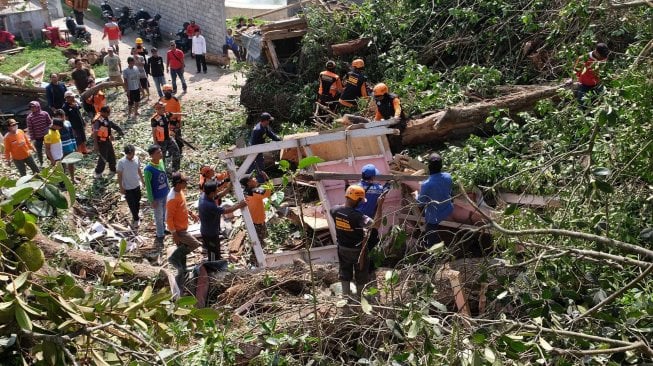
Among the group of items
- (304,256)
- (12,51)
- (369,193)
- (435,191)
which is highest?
(435,191)

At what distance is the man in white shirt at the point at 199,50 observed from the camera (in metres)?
17.8

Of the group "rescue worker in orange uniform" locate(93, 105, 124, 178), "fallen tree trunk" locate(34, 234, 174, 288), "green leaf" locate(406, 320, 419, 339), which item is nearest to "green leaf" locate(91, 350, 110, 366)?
"green leaf" locate(406, 320, 419, 339)

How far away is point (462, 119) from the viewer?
9258 mm

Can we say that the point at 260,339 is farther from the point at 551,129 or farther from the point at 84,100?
the point at 84,100

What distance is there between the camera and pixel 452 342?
379 cm

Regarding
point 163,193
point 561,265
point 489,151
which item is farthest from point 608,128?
point 163,193

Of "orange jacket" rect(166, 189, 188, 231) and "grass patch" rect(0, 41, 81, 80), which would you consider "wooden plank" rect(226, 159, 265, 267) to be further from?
"grass patch" rect(0, 41, 81, 80)

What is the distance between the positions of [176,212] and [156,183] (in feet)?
3.60

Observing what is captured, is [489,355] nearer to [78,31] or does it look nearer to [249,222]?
[249,222]

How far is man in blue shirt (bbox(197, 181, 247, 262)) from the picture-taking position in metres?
8.09

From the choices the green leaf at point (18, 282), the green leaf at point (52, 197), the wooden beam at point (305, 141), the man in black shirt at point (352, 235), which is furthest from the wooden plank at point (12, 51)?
the green leaf at point (18, 282)

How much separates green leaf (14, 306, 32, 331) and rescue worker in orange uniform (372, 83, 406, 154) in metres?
6.14

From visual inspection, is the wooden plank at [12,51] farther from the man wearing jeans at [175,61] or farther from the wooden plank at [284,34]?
the wooden plank at [284,34]

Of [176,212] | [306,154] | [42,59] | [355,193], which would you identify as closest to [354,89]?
[306,154]
